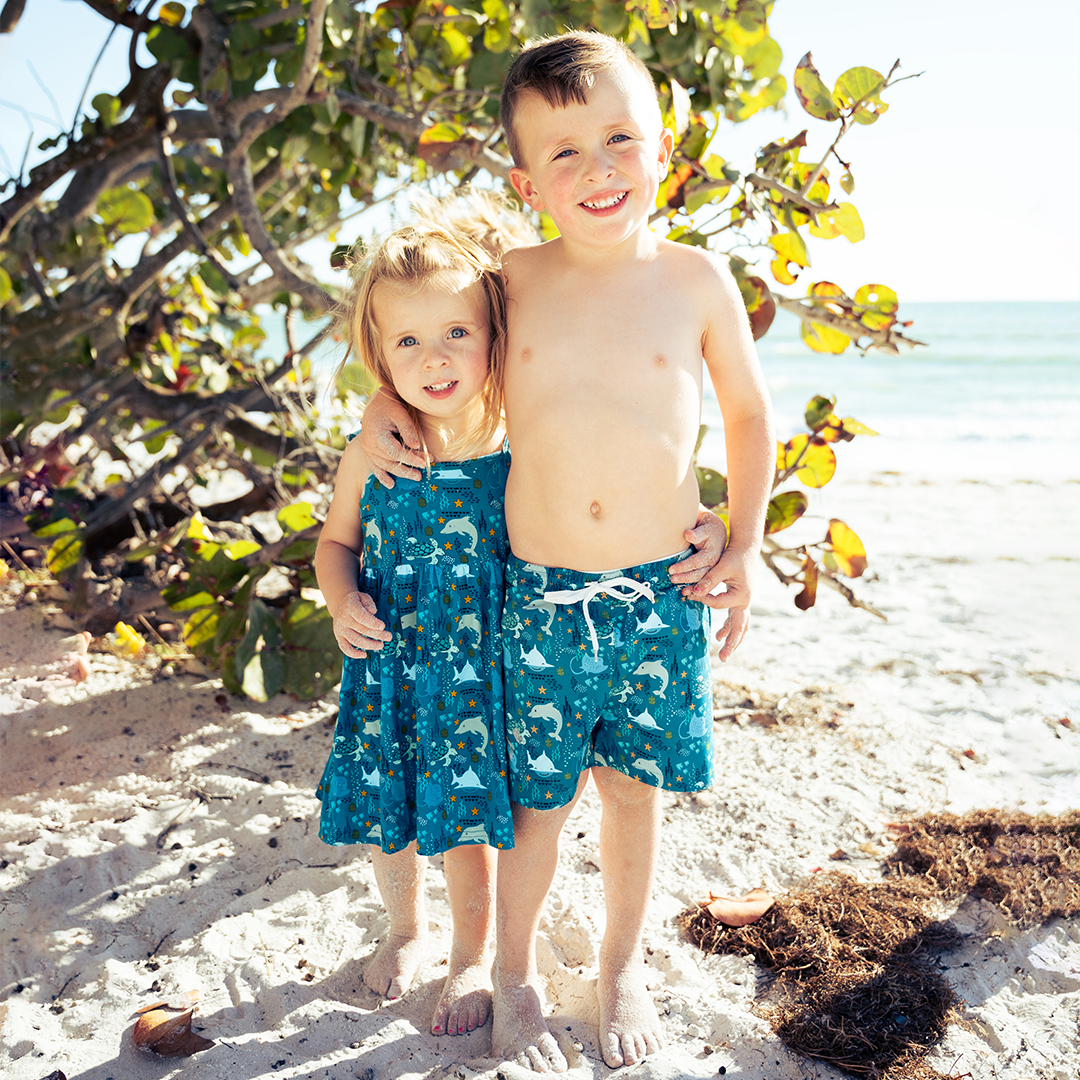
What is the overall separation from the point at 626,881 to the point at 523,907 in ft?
0.66

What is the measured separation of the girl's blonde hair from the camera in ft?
4.94

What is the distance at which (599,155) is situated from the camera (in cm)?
141

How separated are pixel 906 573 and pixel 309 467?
331 cm

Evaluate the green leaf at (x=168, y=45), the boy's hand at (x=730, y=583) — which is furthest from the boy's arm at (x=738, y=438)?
the green leaf at (x=168, y=45)

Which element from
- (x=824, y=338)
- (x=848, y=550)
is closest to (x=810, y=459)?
(x=848, y=550)

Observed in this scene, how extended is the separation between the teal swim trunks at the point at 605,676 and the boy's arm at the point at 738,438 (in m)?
0.08

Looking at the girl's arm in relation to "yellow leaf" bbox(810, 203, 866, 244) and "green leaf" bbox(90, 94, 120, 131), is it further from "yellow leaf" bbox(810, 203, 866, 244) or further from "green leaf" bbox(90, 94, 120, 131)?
"green leaf" bbox(90, 94, 120, 131)

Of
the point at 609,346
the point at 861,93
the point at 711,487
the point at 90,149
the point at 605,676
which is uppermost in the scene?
the point at 90,149

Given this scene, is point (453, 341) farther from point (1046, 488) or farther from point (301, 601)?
point (1046, 488)

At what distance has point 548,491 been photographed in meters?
1.55

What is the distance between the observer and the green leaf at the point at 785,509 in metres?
2.21

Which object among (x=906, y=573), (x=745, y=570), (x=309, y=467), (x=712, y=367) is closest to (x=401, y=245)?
(x=712, y=367)

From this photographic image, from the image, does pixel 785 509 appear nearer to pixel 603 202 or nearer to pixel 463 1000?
pixel 603 202

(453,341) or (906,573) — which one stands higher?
(453,341)
